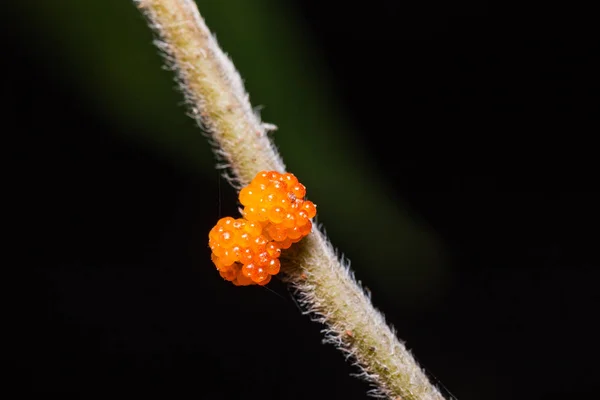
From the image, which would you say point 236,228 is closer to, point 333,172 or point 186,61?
point 186,61

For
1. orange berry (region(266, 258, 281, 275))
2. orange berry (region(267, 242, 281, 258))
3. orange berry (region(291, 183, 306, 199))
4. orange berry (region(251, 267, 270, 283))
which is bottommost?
orange berry (region(251, 267, 270, 283))

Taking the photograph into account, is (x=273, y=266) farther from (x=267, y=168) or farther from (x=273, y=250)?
(x=267, y=168)

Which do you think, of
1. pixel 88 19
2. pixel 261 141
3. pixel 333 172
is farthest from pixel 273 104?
pixel 261 141

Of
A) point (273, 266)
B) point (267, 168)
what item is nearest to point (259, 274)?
point (273, 266)

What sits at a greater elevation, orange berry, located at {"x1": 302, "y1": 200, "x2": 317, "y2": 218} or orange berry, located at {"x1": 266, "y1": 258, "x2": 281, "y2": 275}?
orange berry, located at {"x1": 302, "y1": 200, "x2": 317, "y2": 218}

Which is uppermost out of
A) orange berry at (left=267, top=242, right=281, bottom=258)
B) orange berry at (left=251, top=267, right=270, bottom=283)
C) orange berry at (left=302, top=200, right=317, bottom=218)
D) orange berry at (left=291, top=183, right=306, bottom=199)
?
orange berry at (left=291, top=183, right=306, bottom=199)

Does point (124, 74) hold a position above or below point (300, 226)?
below
